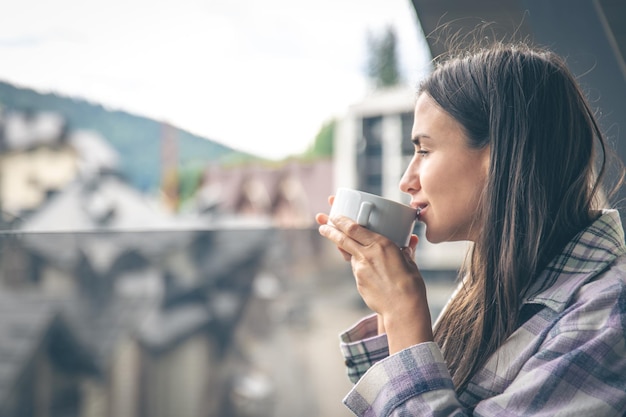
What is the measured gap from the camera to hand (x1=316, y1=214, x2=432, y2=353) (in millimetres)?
560

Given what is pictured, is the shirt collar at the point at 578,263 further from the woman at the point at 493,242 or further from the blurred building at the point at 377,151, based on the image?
the blurred building at the point at 377,151

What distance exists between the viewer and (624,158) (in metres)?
0.94

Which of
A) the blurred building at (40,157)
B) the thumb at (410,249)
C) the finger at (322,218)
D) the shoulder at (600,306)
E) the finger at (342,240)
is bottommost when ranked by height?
the shoulder at (600,306)

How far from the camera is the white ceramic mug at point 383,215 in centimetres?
63

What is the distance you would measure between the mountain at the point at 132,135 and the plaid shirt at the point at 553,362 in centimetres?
247

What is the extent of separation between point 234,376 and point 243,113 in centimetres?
239

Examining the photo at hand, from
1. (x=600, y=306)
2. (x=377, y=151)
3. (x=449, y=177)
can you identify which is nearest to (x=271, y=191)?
(x=377, y=151)

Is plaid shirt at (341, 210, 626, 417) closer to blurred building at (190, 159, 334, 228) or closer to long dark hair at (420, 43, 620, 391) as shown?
long dark hair at (420, 43, 620, 391)

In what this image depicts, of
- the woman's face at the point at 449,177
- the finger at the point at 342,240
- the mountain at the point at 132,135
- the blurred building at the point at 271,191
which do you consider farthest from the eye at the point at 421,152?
the blurred building at the point at 271,191

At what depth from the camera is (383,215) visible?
0.63 metres

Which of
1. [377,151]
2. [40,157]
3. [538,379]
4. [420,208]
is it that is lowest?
[538,379]

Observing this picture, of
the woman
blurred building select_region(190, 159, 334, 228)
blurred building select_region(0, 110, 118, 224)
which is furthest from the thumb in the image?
blurred building select_region(190, 159, 334, 228)

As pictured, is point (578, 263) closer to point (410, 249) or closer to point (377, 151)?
point (410, 249)

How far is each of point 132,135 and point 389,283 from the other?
3.60m
